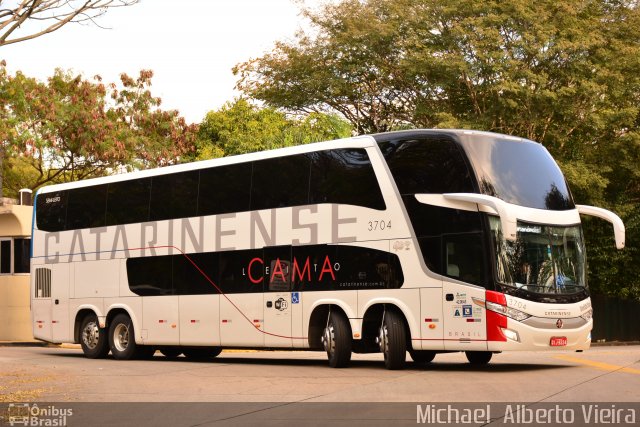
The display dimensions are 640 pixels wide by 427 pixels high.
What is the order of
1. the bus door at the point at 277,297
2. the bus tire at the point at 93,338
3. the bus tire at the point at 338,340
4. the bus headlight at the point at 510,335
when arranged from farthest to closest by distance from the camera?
the bus tire at the point at 93,338 → the bus door at the point at 277,297 → the bus tire at the point at 338,340 → the bus headlight at the point at 510,335

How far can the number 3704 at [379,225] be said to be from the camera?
1945cm

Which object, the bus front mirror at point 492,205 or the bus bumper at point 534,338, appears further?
the bus bumper at point 534,338

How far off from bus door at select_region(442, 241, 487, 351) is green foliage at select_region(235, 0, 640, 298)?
1952cm

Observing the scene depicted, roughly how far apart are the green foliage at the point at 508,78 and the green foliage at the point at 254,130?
9.82ft

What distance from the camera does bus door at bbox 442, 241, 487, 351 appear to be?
59.3ft

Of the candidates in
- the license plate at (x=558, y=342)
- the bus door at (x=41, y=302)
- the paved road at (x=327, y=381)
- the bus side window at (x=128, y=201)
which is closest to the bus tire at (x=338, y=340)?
the paved road at (x=327, y=381)

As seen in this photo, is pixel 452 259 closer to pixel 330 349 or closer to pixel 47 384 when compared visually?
pixel 330 349

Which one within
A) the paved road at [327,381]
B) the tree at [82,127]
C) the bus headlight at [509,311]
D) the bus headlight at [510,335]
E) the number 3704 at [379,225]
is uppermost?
the tree at [82,127]

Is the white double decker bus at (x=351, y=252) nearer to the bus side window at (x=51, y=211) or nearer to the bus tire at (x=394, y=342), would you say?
the bus tire at (x=394, y=342)

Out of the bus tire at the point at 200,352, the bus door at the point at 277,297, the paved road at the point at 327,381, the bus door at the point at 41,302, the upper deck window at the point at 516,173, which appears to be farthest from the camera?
the bus door at the point at 41,302

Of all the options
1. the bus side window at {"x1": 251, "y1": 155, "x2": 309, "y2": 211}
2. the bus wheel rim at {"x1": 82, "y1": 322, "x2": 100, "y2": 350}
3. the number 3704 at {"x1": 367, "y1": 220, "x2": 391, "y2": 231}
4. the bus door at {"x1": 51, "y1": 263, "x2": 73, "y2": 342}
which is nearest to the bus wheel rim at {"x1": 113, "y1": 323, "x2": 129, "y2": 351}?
the bus wheel rim at {"x1": 82, "y1": 322, "x2": 100, "y2": 350}

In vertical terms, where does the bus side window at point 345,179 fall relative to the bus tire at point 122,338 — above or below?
above

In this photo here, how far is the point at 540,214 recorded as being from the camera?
1875 centimetres

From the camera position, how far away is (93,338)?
26266 mm
